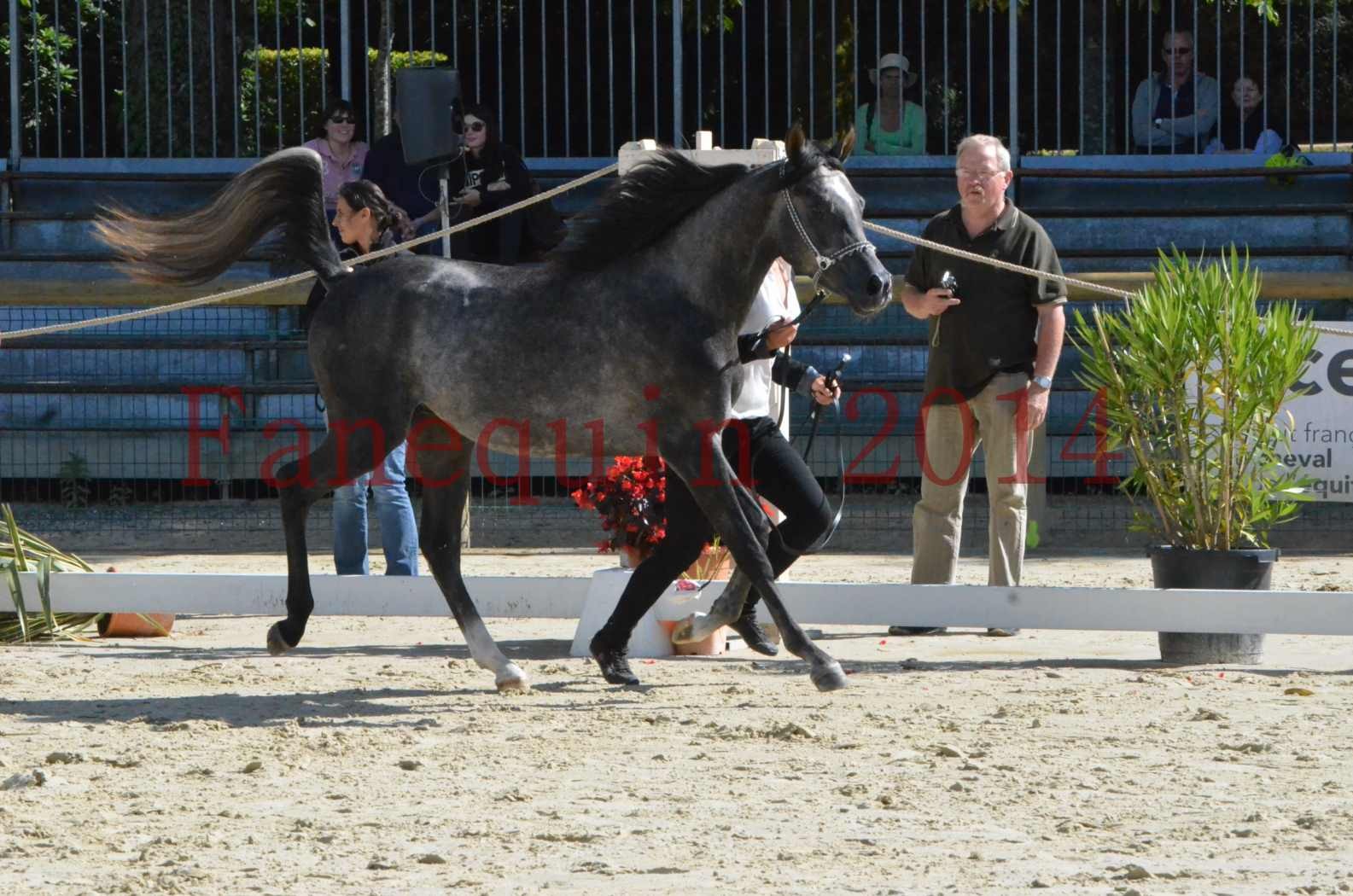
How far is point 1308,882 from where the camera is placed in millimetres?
3793

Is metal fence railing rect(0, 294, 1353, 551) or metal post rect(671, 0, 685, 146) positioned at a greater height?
metal post rect(671, 0, 685, 146)

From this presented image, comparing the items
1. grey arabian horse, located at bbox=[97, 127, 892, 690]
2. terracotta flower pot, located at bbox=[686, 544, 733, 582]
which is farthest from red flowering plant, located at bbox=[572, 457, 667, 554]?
grey arabian horse, located at bbox=[97, 127, 892, 690]

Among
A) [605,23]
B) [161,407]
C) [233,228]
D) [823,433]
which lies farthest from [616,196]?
[605,23]

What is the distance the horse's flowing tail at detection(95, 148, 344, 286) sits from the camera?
6441 mm

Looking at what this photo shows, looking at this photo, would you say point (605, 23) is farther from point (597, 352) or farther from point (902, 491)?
point (597, 352)

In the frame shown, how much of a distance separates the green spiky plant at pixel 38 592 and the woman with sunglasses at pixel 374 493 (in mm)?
1025

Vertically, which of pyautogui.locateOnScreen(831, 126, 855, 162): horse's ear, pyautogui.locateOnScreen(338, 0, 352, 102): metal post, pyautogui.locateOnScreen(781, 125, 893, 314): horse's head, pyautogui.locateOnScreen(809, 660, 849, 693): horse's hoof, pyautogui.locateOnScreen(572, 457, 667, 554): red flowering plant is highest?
pyautogui.locateOnScreen(338, 0, 352, 102): metal post

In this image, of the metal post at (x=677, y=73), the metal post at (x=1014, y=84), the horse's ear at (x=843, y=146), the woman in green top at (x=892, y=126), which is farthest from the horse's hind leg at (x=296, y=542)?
the metal post at (x=1014, y=84)

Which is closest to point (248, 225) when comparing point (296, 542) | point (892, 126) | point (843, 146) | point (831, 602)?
point (296, 542)

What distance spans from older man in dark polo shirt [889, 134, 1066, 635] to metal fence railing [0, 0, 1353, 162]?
6.02 metres

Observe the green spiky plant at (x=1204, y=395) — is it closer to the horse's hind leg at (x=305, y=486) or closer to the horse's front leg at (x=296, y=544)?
the horse's hind leg at (x=305, y=486)

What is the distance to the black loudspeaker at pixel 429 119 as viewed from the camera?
27.7ft

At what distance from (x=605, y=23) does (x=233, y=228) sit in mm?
8345

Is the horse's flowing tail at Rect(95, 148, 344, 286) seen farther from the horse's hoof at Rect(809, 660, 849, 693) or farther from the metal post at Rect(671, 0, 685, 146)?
the metal post at Rect(671, 0, 685, 146)
